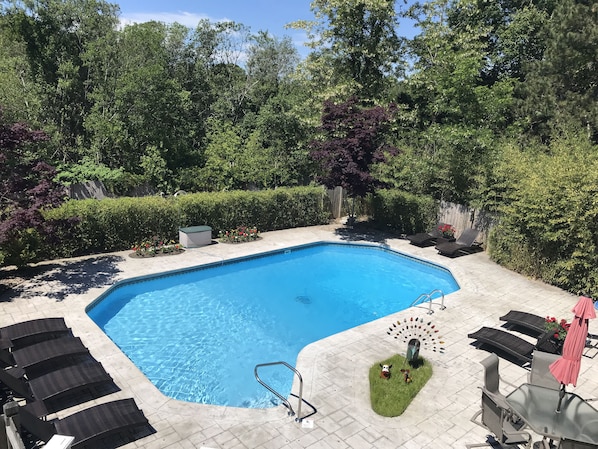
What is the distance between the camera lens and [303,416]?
318 inches

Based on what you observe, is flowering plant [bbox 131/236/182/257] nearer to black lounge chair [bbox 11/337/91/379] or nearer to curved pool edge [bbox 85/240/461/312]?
curved pool edge [bbox 85/240/461/312]

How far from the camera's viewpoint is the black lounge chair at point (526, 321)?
1152 cm

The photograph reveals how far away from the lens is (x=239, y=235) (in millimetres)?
20344

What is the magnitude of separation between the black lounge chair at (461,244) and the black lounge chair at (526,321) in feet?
22.5

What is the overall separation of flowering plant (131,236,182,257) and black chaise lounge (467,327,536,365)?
41.5 ft

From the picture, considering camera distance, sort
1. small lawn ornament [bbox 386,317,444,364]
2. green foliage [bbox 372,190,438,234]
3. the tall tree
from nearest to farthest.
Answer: small lawn ornament [bbox 386,317,444,364]
green foliage [bbox 372,190,438,234]
the tall tree

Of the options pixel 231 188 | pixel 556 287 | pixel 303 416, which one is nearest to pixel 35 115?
pixel 231 188

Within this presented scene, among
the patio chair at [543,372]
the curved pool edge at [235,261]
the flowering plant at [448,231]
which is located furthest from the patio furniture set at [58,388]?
the flowering plant at [448,231]

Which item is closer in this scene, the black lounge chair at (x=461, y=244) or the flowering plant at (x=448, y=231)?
the black lounge chair at (x=461, y=244)

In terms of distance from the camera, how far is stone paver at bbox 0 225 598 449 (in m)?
7.52

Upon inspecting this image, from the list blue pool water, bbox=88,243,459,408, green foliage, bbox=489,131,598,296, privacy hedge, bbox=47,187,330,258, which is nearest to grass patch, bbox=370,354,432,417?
blue pool water, bbox=88,243,459,408

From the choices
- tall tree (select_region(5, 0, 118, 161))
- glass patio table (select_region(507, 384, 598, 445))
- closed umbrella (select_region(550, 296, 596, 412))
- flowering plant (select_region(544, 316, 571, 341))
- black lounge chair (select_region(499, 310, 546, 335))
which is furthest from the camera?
tall tree (select_region(5, 0, 118, 161))

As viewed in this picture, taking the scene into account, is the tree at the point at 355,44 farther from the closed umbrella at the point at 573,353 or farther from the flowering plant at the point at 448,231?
the closed umbrella at the point at 573,353

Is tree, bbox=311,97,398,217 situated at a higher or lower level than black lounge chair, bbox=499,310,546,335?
higher
